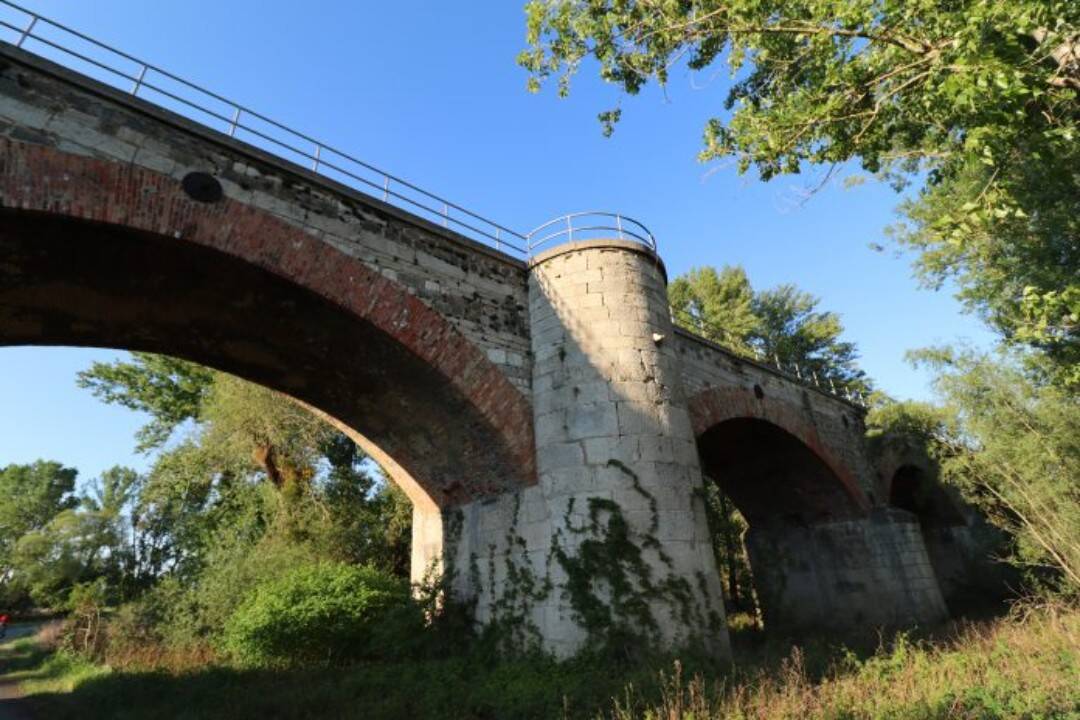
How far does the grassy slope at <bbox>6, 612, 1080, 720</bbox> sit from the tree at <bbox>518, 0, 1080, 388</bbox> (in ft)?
12.6

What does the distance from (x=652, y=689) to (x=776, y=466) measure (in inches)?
444

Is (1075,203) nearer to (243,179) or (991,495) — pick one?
(991,495)

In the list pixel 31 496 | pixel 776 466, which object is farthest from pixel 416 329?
pixel 31 496

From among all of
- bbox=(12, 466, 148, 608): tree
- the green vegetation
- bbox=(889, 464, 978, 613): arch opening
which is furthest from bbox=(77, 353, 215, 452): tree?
bbox=(889, 464, 978, 613): arch opening

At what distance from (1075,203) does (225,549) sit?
816 inches

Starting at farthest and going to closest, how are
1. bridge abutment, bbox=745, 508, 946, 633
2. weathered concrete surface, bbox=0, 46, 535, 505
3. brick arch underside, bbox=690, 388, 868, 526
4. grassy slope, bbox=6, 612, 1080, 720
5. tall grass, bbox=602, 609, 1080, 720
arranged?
bridge abutment, bbox=745, 508, 946, 633
brick arch underside, bbox=690, 388, 868, 526
weathered concrete surface, bbox=0, 46, 535, 505
grassy slope, bbox=6, 612, 1080, 720
tall grass, bbox=602, 609, 1080, 720

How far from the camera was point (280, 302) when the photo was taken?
301 inches

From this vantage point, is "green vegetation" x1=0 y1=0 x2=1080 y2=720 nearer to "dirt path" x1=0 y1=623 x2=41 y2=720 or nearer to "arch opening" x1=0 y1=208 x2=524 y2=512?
"dirt path" x1=0 y1=623 x2=41 y2=720

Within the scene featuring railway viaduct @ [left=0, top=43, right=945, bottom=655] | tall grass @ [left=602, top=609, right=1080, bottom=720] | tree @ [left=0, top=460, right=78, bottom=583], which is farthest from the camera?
tree @ [left=0, top=460, right=78, bottom=583]

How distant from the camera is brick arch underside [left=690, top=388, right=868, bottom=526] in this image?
571 inches

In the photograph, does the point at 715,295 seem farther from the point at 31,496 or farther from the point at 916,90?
the point at 31,496

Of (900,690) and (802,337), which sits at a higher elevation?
(802,337)

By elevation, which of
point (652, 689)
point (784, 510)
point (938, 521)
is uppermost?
point (938, 521)

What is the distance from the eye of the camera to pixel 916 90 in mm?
6875
